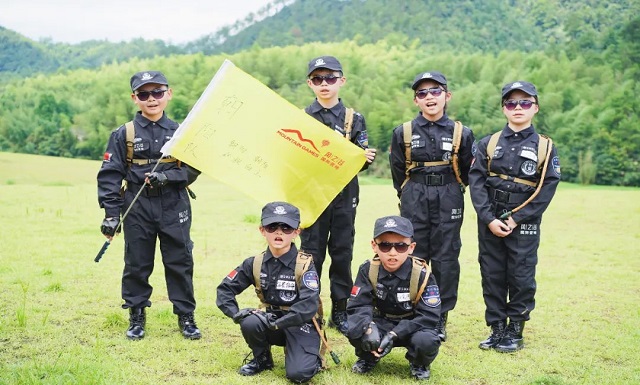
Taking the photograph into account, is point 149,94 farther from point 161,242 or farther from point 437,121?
point 437,121

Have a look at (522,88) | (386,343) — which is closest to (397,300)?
(386,343)

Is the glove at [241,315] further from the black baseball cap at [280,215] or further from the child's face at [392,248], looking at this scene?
the child's face at [392,248]

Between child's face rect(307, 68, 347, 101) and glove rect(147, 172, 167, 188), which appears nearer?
glove rect(147, 172, 167, 188)

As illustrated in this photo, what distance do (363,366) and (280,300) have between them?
0.82 meters

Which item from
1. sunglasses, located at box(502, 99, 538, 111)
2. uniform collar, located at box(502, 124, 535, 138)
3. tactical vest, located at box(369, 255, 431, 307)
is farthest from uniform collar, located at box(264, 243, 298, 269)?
sunglasses, located at box(502, 99, 538, 111)

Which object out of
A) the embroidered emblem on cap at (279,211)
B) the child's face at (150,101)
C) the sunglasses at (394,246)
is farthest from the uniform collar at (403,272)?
the child's face at (150,101)

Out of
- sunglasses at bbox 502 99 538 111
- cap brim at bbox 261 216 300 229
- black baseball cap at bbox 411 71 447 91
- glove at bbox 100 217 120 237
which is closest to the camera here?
cap brim at bbox 261 216 300 229

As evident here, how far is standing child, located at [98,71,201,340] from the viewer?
5648 mm

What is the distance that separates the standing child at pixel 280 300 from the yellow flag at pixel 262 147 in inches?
22.5

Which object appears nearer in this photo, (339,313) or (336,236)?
(336,236)

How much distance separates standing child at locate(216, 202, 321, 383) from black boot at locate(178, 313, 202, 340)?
974mm

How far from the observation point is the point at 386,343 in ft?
16.0

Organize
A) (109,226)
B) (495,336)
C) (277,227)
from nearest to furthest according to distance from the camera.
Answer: (277,227) < (109,226) < (495,336)

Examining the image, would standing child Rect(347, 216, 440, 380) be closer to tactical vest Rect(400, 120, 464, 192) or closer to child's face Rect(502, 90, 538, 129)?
tactical vest Rect(400, 120, 464, 192)
